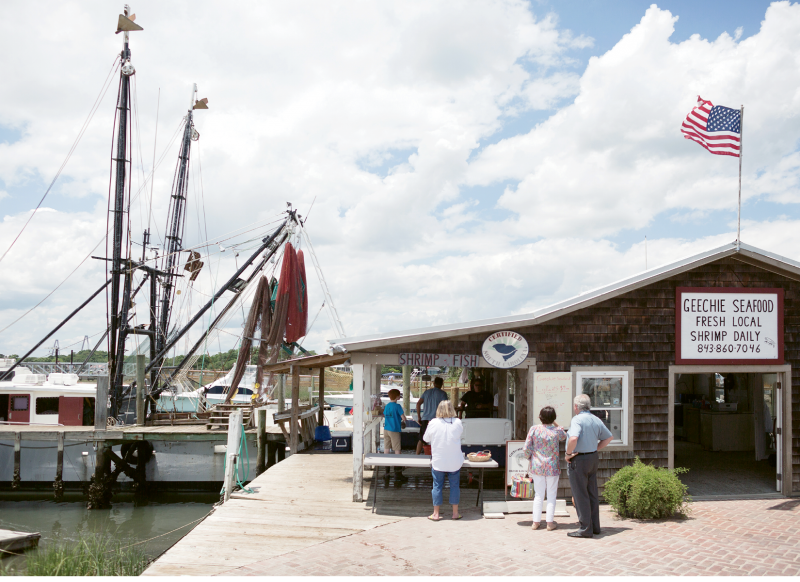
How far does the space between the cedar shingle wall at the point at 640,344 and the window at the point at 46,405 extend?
15.8 meters

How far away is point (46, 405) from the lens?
2070cm

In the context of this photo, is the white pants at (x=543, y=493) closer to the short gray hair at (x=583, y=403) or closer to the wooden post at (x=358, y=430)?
the short gray hair at (x=583, y=403)

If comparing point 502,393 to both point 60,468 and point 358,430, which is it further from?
point 60,468

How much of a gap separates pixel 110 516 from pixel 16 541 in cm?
583

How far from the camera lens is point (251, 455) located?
17.5 metres

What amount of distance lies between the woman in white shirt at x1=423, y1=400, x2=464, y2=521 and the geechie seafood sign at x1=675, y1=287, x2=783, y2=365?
14.3 ft

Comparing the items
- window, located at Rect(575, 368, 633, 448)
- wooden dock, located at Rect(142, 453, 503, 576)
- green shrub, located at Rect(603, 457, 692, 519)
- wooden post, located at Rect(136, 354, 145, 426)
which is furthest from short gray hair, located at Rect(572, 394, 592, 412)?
wooden post, located at Rect(136, 354, 145, 426)

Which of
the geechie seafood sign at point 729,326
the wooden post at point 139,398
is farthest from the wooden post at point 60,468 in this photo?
the geechie seafood sign at point 729,326

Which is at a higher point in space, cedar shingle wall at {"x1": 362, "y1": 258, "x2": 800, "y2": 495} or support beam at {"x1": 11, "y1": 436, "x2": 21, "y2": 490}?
cedar shingle wall at {"x1": 362, "y1": 258, "x2": 800, "y2": 495}

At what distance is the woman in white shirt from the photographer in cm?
841

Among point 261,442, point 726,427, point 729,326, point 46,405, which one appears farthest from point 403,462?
point 46,405

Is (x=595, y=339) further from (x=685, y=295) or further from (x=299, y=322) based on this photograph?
(x=299, y=322)

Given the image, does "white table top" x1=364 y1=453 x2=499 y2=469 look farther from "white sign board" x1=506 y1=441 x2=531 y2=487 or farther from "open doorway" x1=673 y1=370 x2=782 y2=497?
"open doorway" x1=673 y1=370 x2=782 y2=497

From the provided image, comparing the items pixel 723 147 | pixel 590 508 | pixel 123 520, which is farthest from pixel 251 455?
pixel 723 147
